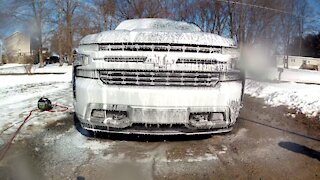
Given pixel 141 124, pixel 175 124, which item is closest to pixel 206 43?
pixel 175 124

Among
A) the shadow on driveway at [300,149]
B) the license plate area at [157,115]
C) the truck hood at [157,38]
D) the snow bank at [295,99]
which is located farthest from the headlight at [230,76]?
the snow bank at [295,99]

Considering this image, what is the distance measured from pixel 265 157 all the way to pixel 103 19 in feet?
68.7

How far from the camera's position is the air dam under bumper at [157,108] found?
9.74 feet

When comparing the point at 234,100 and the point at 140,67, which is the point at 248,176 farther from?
the point at 140,67

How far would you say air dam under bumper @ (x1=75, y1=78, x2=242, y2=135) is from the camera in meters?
2.97

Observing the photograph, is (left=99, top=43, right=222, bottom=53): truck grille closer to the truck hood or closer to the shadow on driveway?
the truck hood

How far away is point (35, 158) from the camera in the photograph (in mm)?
3051

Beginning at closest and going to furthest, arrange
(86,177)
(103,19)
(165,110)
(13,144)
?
(86,177)
(165,110)
(13,144)
(103,19)

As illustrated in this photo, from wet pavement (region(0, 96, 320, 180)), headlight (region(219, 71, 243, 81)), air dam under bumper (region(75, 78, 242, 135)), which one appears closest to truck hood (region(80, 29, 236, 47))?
headlight (region(219, 71, 243, 81))

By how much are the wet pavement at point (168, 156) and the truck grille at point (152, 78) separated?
0.82 meters

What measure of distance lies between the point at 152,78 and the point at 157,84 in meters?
0.08

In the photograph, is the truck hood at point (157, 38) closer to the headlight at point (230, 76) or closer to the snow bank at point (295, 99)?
the headlight at point (230, 76)

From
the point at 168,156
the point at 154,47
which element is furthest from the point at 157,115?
the point at 154,47

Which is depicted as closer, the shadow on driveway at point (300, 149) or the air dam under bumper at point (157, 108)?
the air dam under bumper at point (157, 108)
